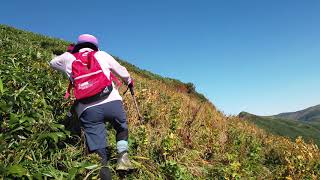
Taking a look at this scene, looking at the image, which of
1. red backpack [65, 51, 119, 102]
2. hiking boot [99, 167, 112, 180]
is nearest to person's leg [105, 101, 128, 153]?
red backpack [65, 51, 119, 102]

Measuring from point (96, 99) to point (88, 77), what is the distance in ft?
0.99

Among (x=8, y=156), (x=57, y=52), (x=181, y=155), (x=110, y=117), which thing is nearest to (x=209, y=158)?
(x=181, y=155)

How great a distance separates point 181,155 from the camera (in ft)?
24.9

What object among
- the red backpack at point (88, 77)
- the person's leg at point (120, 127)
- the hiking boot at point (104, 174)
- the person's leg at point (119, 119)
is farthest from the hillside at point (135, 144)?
the red backpack at point (88, 77)

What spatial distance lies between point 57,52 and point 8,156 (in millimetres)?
14824

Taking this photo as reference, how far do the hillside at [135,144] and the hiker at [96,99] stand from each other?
0.32 m

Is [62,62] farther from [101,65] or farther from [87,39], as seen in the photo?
[101,65]

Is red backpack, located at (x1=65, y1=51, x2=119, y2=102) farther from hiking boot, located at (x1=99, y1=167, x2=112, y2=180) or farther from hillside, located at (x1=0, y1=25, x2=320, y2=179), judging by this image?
hiking boot, located at (x1=99, y1=167, x2=112, y2=180)

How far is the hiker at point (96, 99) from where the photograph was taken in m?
5.67

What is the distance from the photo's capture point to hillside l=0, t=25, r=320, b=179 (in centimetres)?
536

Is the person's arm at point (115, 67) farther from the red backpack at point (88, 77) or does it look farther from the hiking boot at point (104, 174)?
the hiking boot at point (104, 174)

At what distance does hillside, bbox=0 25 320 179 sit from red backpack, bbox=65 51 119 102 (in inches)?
21.2

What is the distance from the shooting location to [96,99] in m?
5.75

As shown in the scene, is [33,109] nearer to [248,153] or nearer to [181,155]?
[181,155]
